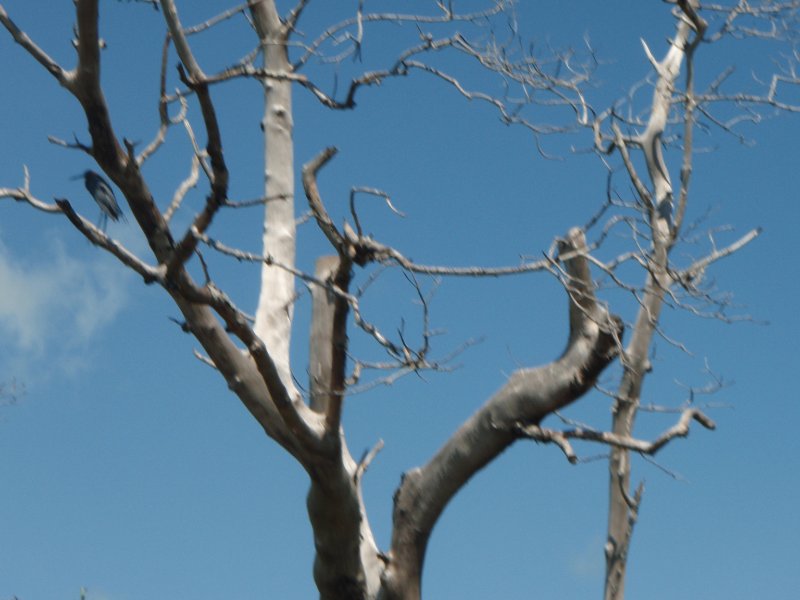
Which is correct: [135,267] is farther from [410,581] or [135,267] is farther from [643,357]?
[643,357]

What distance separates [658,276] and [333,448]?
2.30 m

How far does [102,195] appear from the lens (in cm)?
480

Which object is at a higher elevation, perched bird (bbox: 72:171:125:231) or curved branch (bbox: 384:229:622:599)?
perched bird (bbox: 72:171:125:231)

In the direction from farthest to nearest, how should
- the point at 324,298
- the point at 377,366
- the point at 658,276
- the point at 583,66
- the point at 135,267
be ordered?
the point at 583,66
the point at 658,276
the point at 324,298
the point at 377,366
the point at 135,267

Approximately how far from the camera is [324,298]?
18.9ft

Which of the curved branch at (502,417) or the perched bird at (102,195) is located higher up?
the perched bird at (102,195)

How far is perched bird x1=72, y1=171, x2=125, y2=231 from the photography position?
4.77 m

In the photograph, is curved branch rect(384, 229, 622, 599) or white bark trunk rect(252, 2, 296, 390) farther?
white bark trunk rect(252, 2, 296, 390)

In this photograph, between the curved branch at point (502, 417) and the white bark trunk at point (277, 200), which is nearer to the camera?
the curved branch at point (502, 417)

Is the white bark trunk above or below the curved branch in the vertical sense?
above

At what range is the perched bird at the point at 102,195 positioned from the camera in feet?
15.6

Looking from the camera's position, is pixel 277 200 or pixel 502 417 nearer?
pixel 502 417

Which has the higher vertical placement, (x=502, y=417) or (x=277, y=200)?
(x=277, y=200)

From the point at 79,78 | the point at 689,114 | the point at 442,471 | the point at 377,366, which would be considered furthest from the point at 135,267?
the point at 689,114
